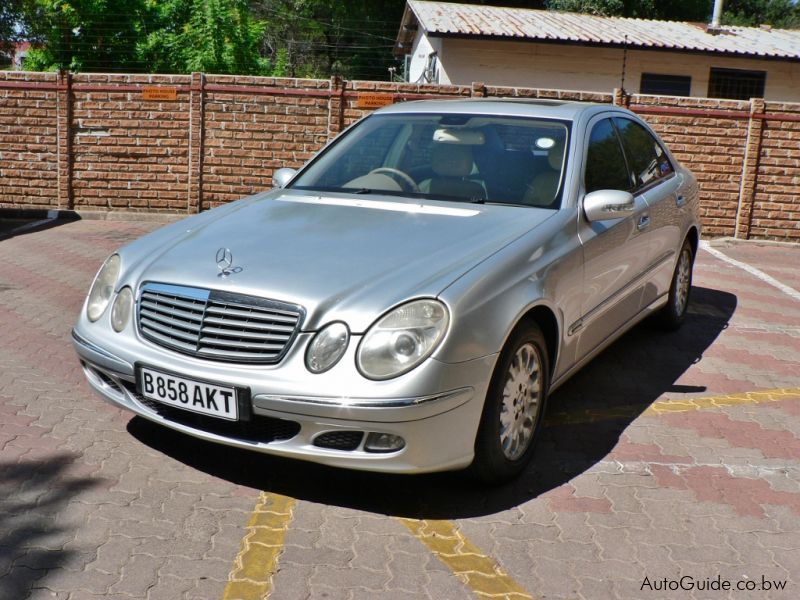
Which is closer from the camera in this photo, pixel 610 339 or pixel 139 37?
pixel 610 339

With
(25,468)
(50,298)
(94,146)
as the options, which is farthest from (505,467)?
(94,146)

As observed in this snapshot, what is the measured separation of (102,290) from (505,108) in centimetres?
251

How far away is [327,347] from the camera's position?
3404 mm

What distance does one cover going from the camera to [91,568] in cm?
317

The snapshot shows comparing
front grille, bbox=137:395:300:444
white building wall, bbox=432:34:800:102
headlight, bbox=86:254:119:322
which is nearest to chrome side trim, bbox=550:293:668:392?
front grille, bbox=137:395:300:444

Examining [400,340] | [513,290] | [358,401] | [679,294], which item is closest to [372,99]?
[679,294]

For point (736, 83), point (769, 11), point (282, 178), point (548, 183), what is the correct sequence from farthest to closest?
point (769, 11) < point (736, 83) < point (282, 178) < point (548, 183)

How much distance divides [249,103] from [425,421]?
965 cm

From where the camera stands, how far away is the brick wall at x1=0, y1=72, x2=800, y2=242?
12.2 meters

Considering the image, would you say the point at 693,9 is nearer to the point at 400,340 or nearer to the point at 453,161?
the point at 453,161

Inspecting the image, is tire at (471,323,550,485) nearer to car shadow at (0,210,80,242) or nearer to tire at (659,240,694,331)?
tire at (659,240,694,331)

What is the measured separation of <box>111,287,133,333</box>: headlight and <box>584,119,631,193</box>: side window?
7.88ft

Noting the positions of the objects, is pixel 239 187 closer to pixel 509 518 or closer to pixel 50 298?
pixel 50 298

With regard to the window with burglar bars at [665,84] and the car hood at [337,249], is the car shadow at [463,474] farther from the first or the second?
the window with burglar bars at [665,84]
